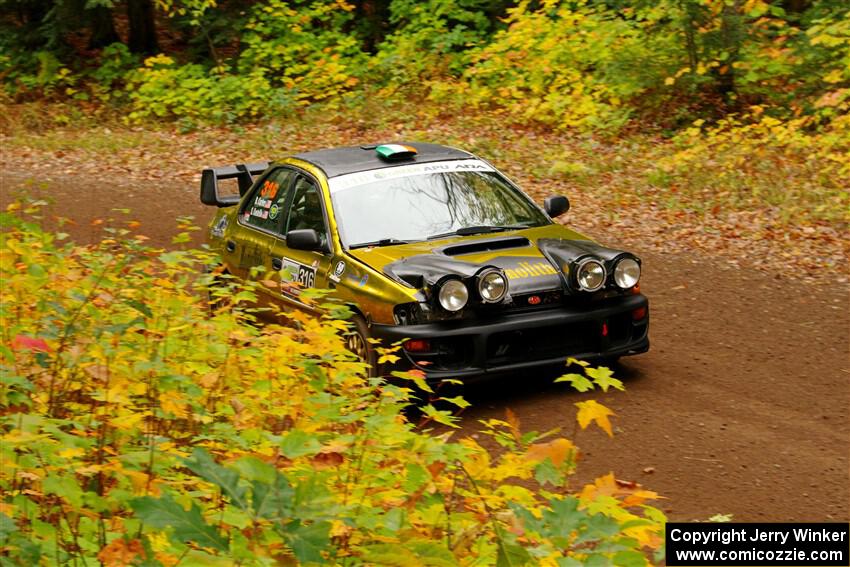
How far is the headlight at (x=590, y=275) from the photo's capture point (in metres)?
7.29

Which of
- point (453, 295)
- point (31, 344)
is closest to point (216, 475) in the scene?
point (31, 344)

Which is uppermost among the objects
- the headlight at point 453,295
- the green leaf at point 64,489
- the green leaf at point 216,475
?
the green leaf at point 216,475

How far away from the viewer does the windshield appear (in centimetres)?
796

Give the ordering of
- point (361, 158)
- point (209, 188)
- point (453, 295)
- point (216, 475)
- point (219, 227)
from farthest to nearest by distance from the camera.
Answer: point (219, 227), point (209, 188), point (361, 158), point (453, 295), point (216, 475)

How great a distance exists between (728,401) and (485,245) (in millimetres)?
1953

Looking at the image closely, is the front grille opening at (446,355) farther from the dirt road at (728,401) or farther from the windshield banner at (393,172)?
the windshield banner at (393,172)

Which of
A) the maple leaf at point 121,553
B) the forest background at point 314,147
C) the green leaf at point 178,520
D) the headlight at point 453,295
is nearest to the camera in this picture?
the green leaf at point 178,520

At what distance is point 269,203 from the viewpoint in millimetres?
8953

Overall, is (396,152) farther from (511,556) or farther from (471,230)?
(511,556)

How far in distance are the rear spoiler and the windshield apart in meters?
1.59

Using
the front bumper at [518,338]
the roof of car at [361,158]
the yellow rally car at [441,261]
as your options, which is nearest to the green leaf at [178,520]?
the yellow rally car at [441,261]

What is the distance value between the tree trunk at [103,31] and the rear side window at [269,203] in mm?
13907

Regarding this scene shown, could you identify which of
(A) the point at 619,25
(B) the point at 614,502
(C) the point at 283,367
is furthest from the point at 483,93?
(B) the point at 614,502

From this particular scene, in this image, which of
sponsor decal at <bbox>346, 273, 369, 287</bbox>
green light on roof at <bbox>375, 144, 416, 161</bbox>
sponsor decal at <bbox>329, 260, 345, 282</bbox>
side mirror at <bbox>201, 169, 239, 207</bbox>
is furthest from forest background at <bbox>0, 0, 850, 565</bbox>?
green light on roof at <bbox>375, 144, 416, 161</bbox>
